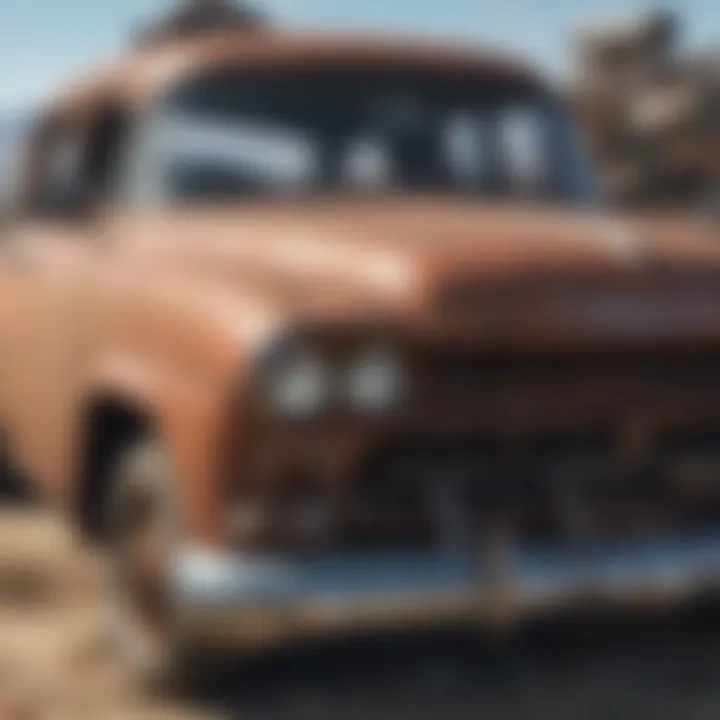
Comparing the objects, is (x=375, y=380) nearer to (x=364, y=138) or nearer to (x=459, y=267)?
(x=459, y=267)

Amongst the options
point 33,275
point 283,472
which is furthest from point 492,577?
point 33,275

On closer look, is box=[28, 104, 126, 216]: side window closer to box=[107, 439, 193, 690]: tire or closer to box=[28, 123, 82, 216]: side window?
box=[28, 123, 82, 216]: side window

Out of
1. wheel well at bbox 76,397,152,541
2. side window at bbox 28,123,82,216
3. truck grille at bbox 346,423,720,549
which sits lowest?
truck grille at bbox 346,423,720,549

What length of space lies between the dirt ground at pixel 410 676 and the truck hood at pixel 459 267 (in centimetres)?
91

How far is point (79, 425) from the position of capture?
4.30 meters

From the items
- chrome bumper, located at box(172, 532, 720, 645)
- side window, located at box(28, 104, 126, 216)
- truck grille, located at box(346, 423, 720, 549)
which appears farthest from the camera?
side window, located at box(28, 104, 126, 216)

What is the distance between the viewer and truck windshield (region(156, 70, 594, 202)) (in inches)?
181

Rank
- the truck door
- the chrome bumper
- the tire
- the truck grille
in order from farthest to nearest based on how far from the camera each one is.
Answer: the truck door → the tire → the truck grille → the chrome bumper

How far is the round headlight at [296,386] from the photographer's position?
3412 millimetres

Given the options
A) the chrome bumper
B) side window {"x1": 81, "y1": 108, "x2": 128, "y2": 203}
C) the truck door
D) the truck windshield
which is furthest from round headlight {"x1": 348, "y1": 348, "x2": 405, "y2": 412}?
side window {"x1": 81, "y1": 108, "x2": 128, "y2": 203}

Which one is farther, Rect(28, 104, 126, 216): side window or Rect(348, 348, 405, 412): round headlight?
Rect(28, 104, 126, 216): side window

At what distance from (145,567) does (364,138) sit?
165 centimetres

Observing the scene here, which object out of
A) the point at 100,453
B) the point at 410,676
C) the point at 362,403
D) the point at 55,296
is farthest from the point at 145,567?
the point at 55,296

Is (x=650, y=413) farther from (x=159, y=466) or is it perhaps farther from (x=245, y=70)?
(x=245, y=70)
